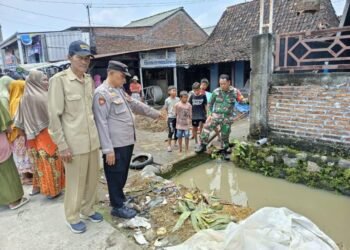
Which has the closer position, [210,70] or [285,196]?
[285,196]

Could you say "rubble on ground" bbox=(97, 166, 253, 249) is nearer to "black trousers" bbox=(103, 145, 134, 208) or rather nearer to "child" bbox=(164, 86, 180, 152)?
"black trousers" bbox=(103, 145, 134, 208)

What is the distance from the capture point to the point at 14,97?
3.87 metres

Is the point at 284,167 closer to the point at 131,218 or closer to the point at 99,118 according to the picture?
the point at 131,218

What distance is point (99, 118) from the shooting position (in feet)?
9.25

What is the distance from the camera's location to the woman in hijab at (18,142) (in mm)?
3803

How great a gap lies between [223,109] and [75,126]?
141 inches

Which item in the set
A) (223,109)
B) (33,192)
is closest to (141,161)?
(223,109)

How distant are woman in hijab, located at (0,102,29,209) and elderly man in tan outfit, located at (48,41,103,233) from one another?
107 cm

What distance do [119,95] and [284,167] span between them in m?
3.48

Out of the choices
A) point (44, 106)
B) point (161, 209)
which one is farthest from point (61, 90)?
point (161, 209)

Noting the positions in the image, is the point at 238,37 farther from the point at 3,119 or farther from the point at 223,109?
the point at 3,119

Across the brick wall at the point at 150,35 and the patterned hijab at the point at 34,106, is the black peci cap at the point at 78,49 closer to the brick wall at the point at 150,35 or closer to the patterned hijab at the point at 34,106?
Answer: the patterned hijab at the point at 34,106

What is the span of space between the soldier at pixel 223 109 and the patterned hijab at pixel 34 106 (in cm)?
334

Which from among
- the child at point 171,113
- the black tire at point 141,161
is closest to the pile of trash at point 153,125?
the child at point 171,113
